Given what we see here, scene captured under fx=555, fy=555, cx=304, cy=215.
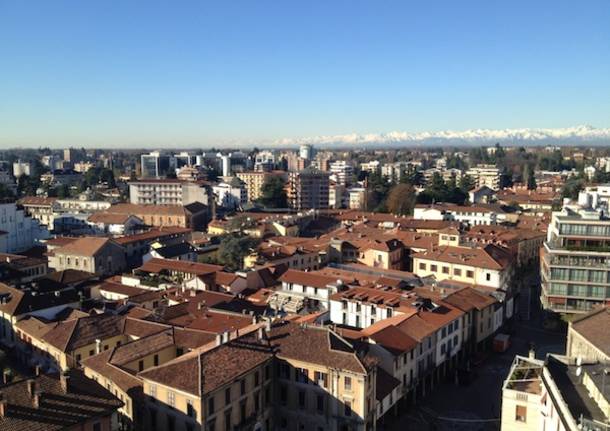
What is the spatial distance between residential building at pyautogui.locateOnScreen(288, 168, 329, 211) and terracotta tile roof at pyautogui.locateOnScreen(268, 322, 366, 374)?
8504cm

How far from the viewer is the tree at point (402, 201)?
97250 millimetres

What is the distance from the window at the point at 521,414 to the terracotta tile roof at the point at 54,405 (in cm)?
1648

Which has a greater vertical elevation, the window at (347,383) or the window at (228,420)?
the window at (347,383)

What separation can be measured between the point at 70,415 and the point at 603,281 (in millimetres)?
39807

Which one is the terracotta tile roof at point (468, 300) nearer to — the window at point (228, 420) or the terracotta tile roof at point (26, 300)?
the window at point (228, 420)

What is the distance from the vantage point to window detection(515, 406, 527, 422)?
2367 centimetres

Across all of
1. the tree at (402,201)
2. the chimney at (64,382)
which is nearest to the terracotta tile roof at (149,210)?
the tree at (402,201)

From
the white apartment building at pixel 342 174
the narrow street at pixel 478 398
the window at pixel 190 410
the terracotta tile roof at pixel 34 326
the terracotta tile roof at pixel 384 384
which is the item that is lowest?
the narrow street at pixel 478 398

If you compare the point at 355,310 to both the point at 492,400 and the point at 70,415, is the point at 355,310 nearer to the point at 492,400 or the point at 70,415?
the point at 492,400

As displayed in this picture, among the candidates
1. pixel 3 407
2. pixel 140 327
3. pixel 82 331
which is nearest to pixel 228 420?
pixel 3 407

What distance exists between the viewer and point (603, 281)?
43656 millimetres

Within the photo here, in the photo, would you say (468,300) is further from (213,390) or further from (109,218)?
(109,218)

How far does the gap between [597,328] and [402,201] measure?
221 ft

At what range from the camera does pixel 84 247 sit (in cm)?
5597
